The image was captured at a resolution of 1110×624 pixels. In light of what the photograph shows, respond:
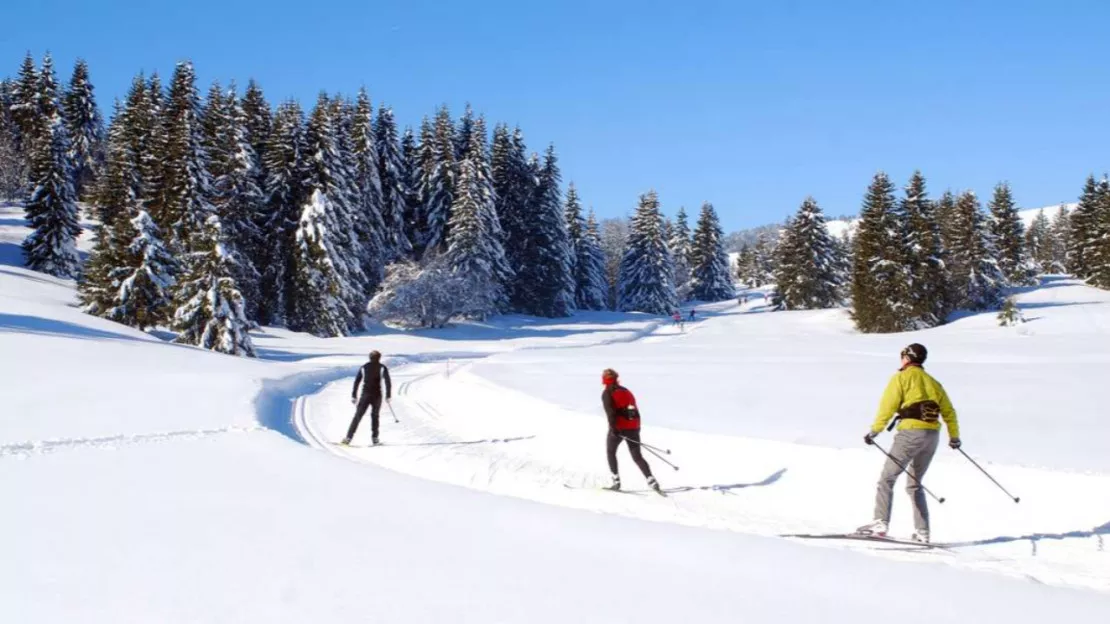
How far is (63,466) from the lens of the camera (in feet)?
28.6

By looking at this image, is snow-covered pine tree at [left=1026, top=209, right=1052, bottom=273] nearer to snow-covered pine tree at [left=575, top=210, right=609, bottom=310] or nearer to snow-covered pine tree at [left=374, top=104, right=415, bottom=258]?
snow-covered pine tree at [left=575, top=210, right=609, bottom=310]

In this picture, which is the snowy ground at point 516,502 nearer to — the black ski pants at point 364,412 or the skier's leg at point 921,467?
the skier's leg at point 921,467

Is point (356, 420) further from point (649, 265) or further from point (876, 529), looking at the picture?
point (649, 265)

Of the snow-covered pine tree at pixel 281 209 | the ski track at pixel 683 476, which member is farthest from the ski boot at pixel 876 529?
the snow-covered pine tree at pixel 281 209

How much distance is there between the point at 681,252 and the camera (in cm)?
8956

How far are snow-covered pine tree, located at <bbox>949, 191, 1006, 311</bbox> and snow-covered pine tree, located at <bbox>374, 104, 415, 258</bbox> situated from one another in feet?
136

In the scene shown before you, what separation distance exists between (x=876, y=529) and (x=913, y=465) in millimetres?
778

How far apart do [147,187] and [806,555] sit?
42689mm

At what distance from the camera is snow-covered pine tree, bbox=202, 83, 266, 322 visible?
41500 mm

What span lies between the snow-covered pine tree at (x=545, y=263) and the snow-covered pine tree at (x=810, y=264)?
20.3 meters

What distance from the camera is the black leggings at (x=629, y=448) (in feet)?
33.4

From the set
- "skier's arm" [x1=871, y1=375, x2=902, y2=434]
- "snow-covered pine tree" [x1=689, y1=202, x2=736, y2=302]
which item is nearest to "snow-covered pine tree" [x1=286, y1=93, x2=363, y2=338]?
"skier's arm" [x1=871, y1=375, x2=902, y2=434]

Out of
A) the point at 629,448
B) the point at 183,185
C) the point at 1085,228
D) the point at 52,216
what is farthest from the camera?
the point at 1085,228

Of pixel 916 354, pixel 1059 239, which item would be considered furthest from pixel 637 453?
pixel 1059 239
